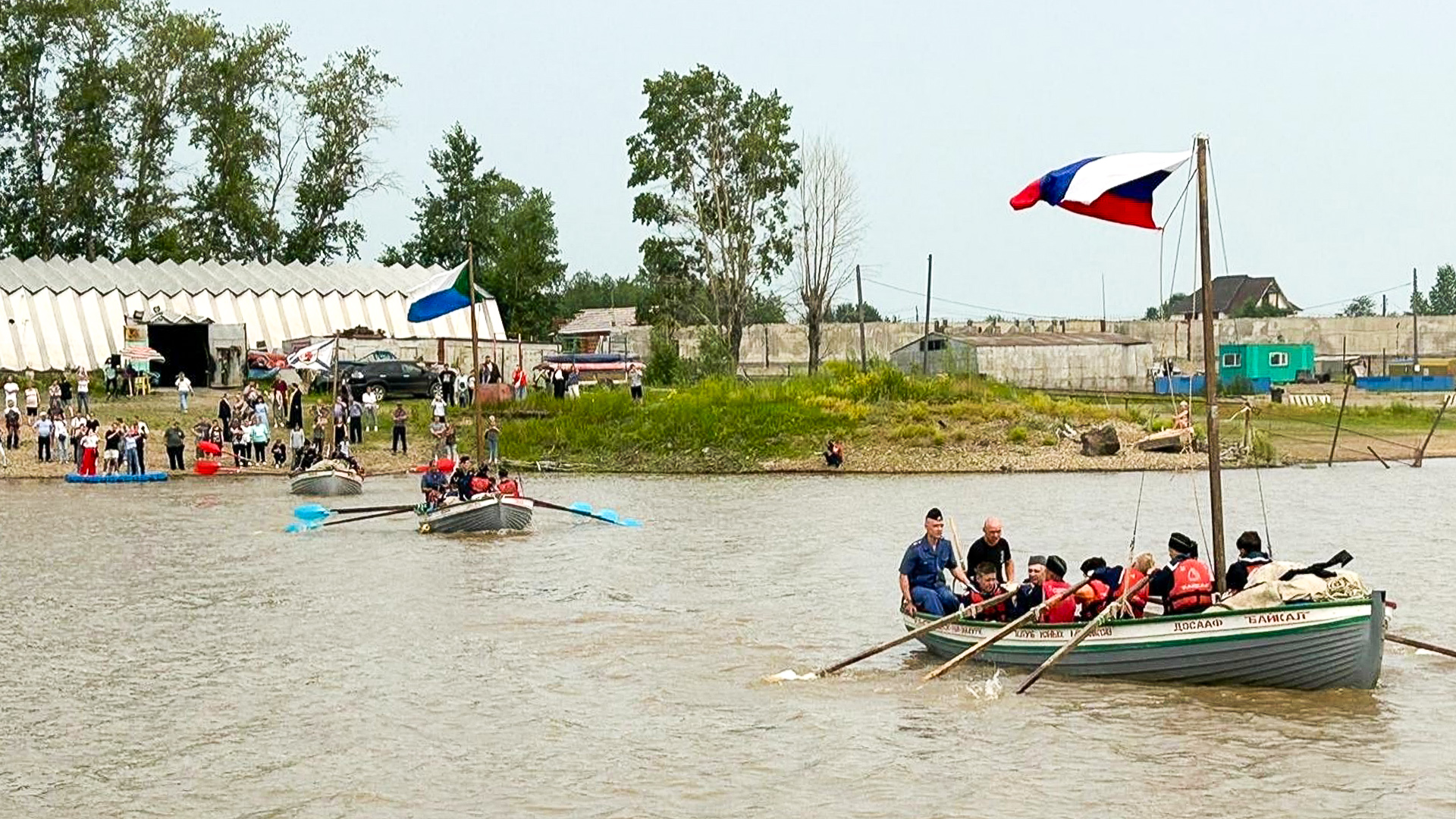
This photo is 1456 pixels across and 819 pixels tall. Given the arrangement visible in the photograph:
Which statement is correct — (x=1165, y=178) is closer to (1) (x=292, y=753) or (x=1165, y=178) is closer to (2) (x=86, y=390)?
(1) (x=292, y=753)

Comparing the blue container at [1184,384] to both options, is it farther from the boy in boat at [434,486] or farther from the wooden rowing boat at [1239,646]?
the wooden rowing boat at [1239,646]

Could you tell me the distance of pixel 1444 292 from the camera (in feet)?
469

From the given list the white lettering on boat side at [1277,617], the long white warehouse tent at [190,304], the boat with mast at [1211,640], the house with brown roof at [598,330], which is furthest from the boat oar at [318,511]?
the house with brown roof at [598,330]

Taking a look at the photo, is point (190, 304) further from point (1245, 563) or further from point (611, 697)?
point (1245, 563)

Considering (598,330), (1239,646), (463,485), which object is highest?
(598,330)

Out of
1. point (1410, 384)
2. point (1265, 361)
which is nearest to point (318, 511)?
point (1265, 361)

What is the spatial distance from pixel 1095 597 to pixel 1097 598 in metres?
0.02

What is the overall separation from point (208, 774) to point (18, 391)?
44.4 m

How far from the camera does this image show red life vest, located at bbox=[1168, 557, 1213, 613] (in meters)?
17.9

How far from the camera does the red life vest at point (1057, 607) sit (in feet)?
62.3

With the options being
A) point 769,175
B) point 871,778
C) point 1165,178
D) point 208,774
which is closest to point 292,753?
point 208,774

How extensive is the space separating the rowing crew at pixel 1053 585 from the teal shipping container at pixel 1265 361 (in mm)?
59508

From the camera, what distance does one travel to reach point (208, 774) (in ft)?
54.1

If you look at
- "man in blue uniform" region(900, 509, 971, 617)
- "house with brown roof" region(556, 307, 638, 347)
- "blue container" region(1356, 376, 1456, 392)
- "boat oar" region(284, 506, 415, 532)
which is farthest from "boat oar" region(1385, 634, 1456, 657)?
"blue container" region(1356, 376, 1456, 392)
